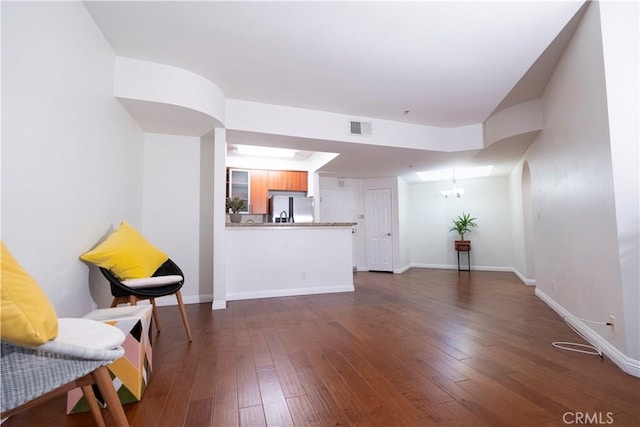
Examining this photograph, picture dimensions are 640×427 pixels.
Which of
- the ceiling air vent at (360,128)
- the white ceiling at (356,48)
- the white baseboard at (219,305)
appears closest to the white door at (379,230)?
the ceiling air vent at (360,128)

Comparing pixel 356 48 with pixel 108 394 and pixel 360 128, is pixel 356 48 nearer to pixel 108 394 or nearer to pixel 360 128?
pixel 360 128

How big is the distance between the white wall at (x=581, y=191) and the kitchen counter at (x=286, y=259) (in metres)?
2.57

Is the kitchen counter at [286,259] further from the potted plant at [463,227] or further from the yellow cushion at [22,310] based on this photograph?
the potted plant at [463,227]

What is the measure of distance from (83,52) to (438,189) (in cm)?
712

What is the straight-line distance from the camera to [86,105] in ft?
7.09

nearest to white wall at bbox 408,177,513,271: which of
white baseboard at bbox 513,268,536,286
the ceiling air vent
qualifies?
white baseboard at bbox 513,268,536,286

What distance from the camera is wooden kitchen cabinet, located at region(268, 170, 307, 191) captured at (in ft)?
20.5

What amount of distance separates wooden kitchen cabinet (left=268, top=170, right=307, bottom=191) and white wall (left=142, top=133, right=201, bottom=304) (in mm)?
2415

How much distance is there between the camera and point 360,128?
4.20 metres

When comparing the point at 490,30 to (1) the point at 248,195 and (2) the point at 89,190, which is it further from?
(1) the point at 248,195

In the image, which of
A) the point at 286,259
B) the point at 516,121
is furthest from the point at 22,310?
the point at 516,121

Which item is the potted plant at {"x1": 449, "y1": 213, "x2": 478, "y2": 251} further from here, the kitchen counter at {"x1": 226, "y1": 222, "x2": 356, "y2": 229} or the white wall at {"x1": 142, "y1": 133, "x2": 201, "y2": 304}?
the white wall at {"x1": 142, "y1": 133, "x2": 201, "y2": 304}

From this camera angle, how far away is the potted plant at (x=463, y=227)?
6.68 meters

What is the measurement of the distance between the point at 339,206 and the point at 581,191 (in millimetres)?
4857
